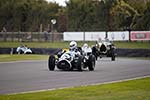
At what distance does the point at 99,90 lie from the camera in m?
15.8

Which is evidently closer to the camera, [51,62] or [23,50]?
[51,62]

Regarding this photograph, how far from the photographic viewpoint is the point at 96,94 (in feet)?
48.2

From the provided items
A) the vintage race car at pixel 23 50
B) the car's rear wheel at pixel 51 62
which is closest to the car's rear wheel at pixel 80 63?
the car's rear wheel at pixel 51 62

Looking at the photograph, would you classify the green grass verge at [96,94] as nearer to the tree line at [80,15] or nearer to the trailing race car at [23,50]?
the trailing race car at [23,50]

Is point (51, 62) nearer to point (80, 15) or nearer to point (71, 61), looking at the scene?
point (71, 61)

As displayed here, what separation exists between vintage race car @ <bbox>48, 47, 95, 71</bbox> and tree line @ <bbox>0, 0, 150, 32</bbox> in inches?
1610

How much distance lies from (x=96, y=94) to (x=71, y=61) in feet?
35.3

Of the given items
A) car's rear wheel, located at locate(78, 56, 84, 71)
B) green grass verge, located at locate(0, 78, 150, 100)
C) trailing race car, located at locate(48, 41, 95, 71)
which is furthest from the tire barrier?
green grass verge, located at locate(0, 78, 150, 100)

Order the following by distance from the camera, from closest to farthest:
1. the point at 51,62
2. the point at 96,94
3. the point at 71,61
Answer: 1. the point at 96,94
2. the point at 71,61
3. the point at 51,62

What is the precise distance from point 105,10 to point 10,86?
57002 mm

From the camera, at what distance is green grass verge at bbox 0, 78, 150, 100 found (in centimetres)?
1385

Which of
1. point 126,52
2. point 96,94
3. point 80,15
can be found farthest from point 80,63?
point 80,15

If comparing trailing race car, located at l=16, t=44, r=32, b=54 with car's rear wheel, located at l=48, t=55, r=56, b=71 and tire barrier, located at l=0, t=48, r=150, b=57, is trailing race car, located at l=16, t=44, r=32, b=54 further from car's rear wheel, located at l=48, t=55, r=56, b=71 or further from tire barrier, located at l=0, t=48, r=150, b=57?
car's rear wheel, located at l=48, t=55, r=56, b=71

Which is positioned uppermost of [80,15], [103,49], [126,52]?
[80,15]
